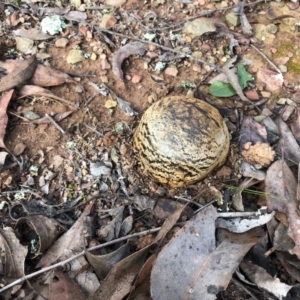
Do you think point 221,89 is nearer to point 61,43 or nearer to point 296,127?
point 296,127

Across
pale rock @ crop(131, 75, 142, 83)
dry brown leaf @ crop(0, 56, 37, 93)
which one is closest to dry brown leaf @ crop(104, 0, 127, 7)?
pale rock @ crop(131, 75, 142, 83)

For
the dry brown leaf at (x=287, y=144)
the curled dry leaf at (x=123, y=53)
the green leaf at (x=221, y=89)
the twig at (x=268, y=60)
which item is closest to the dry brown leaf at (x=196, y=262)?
the dry brown leaf at (x=287, y=144)

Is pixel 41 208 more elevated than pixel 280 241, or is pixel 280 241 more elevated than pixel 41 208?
pixel 41 208

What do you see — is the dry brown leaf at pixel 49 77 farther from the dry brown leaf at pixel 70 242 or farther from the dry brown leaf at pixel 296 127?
the dry brown leaf at pixel 296 127

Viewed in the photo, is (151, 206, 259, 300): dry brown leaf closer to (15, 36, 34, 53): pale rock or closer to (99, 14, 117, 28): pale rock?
(99, 14, 117, 28): pale rock

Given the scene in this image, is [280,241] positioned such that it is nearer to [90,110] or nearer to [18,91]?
[90,110]

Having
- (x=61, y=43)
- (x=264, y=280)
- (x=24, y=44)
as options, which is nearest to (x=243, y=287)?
(x=264, y=280)

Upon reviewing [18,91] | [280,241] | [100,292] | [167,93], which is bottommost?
[280,241]

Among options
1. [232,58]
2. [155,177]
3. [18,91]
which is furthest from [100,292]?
[232,58]
